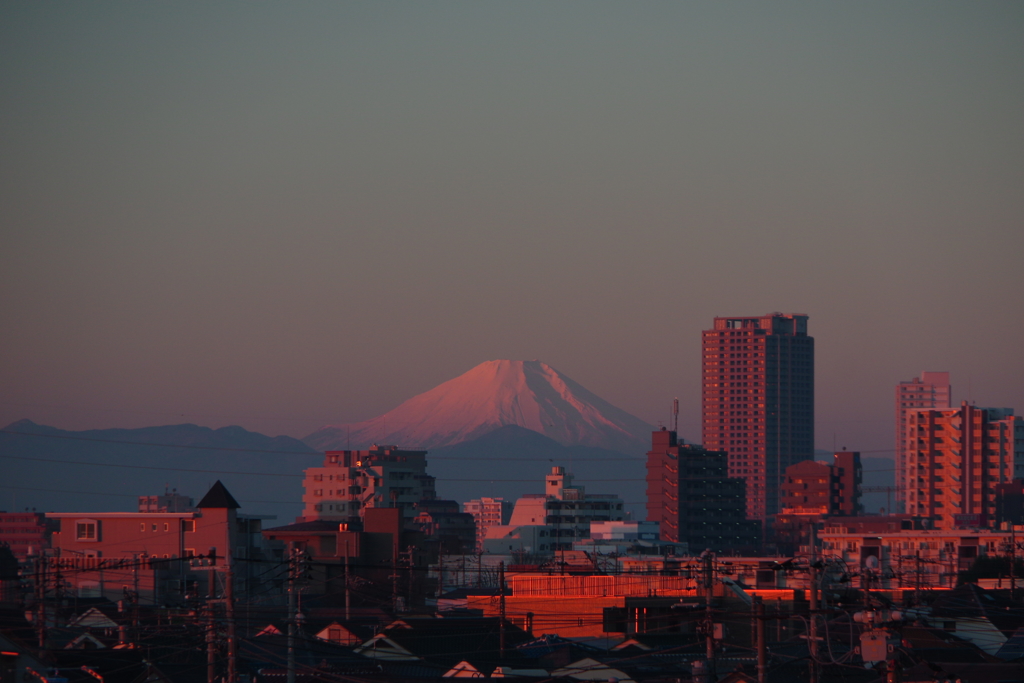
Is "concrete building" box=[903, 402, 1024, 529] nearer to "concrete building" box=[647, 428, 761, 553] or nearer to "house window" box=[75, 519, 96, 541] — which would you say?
"concrete building" box=[647, 428, 761, 553]

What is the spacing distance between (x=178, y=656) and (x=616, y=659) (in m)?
9.88

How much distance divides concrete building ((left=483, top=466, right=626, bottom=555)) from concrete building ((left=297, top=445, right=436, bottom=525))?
359 inches

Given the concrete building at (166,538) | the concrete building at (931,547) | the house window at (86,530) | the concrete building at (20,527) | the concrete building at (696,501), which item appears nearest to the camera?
the concrete building at (166,538)

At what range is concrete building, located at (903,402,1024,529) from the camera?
130m

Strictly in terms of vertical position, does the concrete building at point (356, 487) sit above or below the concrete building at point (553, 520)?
above

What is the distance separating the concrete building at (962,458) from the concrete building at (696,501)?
21.3 meters

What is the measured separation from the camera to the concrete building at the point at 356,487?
112500mm

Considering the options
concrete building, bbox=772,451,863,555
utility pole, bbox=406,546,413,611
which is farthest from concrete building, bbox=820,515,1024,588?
concrete building, bbox=772,451,863,555

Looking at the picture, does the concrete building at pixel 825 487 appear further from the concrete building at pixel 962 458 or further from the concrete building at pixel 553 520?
the concrete building at pixel 553 520

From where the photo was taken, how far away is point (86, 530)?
212 ft

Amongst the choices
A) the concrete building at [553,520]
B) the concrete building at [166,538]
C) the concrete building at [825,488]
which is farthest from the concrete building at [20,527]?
the concrete building at [825,488]

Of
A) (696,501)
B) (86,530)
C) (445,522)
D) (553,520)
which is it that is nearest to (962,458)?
(696,501)

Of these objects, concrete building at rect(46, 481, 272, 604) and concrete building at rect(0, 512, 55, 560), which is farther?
concrete building at rect(0, 512, 55, 560)

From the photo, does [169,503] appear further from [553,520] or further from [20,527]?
[553,520]
